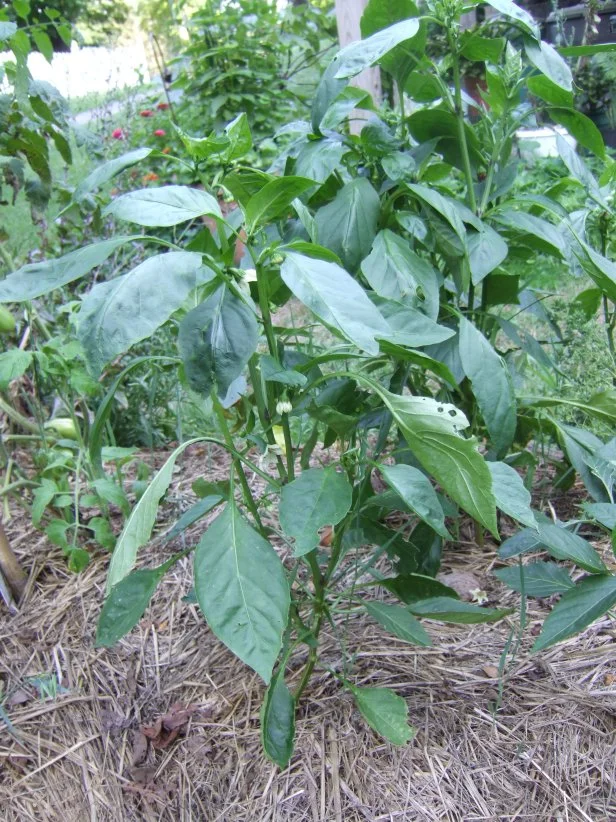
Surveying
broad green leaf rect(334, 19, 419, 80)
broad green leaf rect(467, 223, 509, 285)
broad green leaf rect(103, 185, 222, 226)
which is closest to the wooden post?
broad green leaf rect(467, 223, 509, 285)

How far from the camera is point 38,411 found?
1.75 metres

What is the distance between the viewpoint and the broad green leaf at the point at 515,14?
1.05 m

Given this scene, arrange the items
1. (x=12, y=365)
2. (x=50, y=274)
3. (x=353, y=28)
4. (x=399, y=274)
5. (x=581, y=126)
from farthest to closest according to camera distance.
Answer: (x=353, y=28)
(x=12, y=365)
(x=581, y=126)
(x=399, y=274)
(x=50, y=274)

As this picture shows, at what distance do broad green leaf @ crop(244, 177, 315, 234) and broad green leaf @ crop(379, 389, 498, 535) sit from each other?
31cm

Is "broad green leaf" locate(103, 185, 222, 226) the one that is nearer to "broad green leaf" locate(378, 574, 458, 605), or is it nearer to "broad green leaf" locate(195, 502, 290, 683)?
"broad green leaf" locate(195, 502, 290, 683)

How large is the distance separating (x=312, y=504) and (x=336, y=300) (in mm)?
273

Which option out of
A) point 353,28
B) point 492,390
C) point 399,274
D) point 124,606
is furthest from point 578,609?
point 353,28

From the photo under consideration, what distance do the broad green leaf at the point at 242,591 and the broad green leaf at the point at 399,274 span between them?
42cm

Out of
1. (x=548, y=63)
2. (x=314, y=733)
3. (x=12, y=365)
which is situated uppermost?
(x=548, y=63)

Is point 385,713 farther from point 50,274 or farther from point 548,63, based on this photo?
point 548,63

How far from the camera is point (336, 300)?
2.71 ft

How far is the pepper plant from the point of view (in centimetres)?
86

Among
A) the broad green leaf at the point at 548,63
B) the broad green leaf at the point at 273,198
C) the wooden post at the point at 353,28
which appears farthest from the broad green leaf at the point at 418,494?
the wooden post at the point at 353,28

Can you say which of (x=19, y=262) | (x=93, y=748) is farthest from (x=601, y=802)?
(x=19, y=262)
